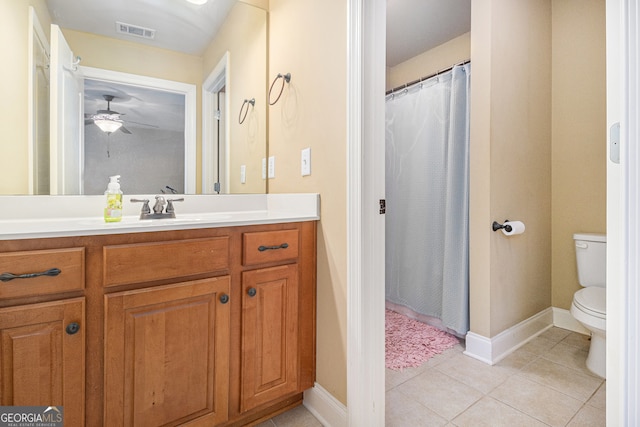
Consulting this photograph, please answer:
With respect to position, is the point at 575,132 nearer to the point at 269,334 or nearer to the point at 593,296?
the point at 593,296

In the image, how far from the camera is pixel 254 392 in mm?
1286

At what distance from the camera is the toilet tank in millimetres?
2043

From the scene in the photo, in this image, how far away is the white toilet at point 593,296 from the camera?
168 centimetres

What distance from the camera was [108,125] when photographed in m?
1.47

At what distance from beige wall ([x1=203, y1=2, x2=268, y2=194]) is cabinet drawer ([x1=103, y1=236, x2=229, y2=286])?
672mm

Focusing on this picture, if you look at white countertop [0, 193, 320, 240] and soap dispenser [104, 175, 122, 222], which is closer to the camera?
white countertop [0, 193, 320, 240]

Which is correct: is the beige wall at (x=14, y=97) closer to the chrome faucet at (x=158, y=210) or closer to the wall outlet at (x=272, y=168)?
the chrome faucet at (x=158, y=210)

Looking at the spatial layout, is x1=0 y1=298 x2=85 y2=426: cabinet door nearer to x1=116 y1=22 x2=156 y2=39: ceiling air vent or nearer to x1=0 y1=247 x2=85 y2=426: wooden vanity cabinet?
x1=0 y1=247 x2=85 y2=426: wooden vanity cabinet

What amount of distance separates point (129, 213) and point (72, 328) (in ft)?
2.20

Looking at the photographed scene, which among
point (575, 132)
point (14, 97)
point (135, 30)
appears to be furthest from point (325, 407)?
point (575, 132)

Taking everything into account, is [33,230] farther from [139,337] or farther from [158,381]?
[158,381]

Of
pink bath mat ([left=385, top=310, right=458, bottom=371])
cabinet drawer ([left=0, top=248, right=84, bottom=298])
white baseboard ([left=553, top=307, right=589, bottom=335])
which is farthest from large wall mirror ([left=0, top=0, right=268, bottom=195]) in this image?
white baseboard ([left=553, top=307, right=589, bottom=335])

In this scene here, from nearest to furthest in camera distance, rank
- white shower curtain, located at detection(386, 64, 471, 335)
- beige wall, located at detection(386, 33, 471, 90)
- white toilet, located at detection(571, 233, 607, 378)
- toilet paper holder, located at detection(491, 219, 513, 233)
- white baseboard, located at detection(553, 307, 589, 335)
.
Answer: white toilet, located at detection(571, 233, 607, 378) < toilet paper holder, located at detection(491, 219, 513, 233) < white shower curtain, located at detection(386, 64, 471, 335) < white baseboard, located at detection(553, 307, 589, 335) < beige wall, located at detection(386, 33, 471, 90)

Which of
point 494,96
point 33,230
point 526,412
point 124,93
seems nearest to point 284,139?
point 124,93
